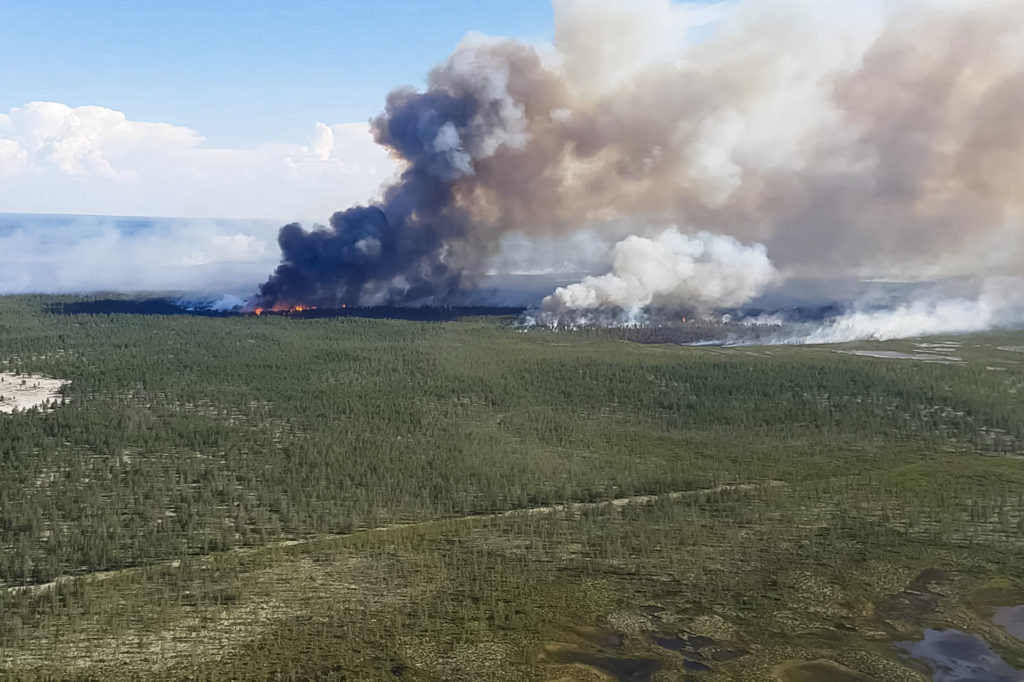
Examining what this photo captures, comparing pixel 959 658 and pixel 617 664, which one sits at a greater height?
pixel 959 658

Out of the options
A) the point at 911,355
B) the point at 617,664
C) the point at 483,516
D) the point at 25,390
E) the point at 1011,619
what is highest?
the point at 911,355

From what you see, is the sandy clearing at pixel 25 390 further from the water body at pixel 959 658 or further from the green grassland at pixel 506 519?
the water body at pixel 959 658

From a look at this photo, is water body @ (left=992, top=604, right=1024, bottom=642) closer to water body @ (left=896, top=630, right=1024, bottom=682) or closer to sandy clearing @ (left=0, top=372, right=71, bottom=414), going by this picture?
water body @ (left=896, top=630, right=1024, bottom=682)

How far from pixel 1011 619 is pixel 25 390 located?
4514 inches

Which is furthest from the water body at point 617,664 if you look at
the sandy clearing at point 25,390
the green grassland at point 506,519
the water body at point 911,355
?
the water body at point 911,355

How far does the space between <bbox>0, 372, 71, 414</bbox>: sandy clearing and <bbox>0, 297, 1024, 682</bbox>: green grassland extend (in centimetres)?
321

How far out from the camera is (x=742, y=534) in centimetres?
7081

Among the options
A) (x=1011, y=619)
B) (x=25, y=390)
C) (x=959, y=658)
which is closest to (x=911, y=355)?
(x=1011, y=619)

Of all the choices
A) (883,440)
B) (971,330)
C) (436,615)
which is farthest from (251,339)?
(971,330)

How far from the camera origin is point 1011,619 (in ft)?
182

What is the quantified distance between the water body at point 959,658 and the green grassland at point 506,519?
0.94m

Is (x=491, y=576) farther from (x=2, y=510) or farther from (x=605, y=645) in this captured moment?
(x=2, y=510)

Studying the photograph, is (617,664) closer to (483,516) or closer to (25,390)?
(483,516)

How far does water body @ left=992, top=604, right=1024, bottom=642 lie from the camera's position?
53.8m
